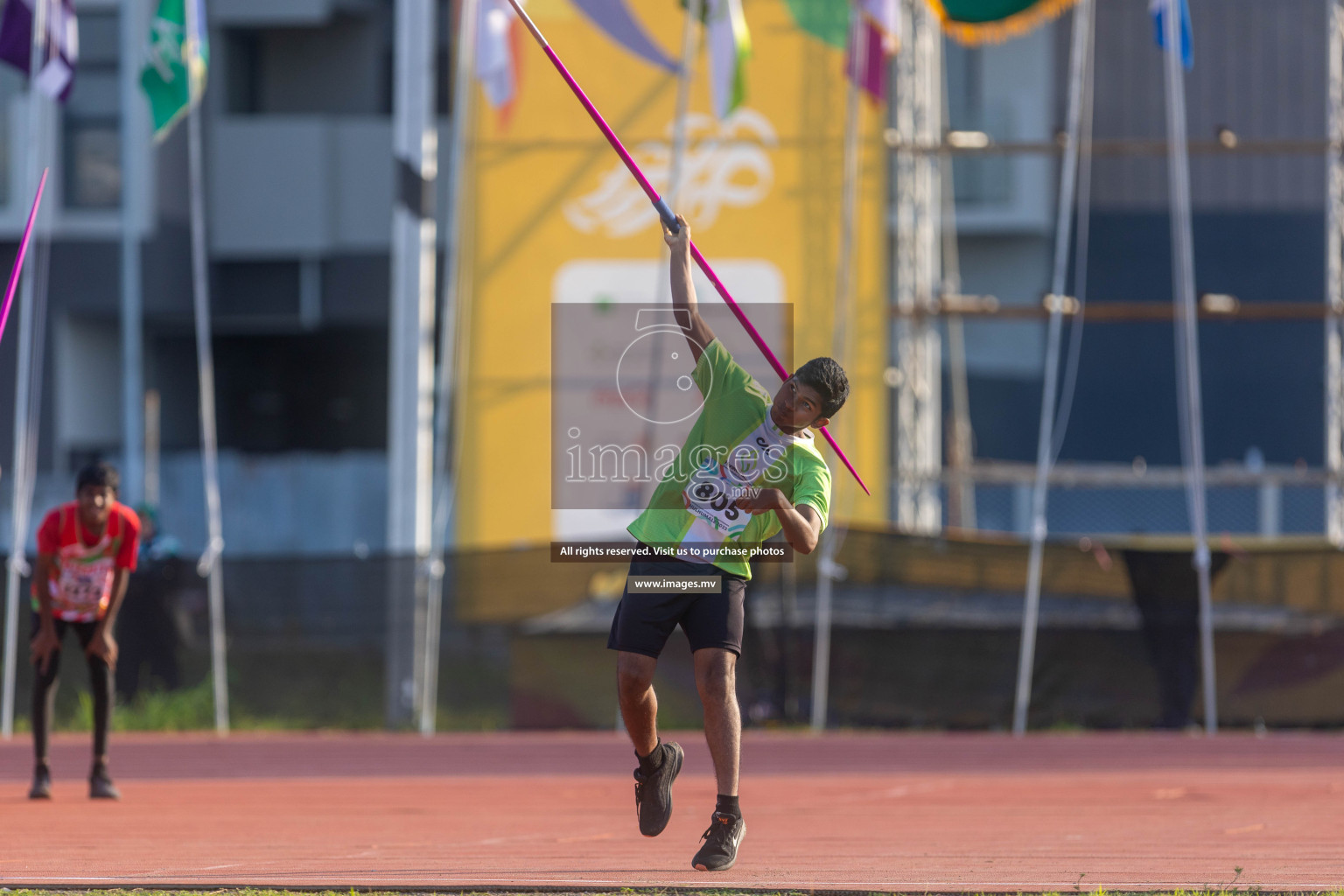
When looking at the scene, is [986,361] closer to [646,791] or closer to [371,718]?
[371,718]

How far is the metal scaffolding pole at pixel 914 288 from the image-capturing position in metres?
16.9

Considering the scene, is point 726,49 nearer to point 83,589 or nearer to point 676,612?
point 83,589

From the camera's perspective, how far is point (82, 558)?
8.73 metres

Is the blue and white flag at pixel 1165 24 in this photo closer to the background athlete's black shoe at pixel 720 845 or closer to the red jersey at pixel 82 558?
the red jersey at pixel 82 558

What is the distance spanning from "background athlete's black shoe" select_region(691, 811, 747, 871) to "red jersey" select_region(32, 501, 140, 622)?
4088 mm

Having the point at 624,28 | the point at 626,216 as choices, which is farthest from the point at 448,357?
the point at 624,28

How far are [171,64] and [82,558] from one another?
5.70 metres

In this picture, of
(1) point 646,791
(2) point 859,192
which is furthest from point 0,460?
(1) point 646,791

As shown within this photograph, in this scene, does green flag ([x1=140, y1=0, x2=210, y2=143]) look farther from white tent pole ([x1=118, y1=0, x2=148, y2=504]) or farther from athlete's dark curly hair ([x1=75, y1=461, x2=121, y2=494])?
white tent pole ([x1=118, y1=0, x2=148, y2=504])

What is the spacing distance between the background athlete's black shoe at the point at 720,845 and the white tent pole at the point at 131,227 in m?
16.7

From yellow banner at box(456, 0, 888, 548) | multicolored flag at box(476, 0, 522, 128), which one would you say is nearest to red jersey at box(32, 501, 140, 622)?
multicolored flag at box(476, 0, 522, 128)

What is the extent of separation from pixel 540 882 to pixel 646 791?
1.88 feet

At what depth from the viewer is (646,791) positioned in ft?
20.1

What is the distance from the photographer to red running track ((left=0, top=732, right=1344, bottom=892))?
240 inches
